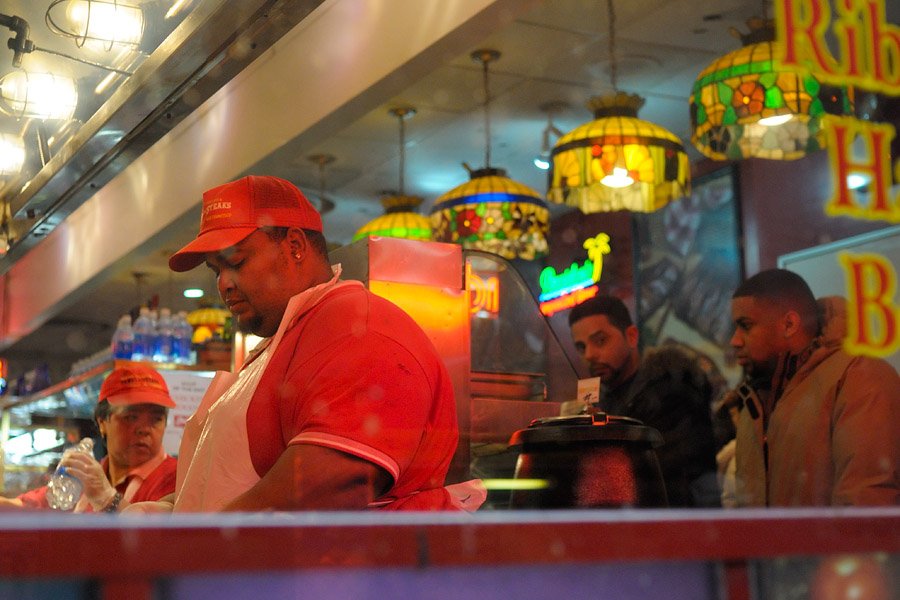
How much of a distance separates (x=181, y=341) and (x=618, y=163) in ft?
10.2

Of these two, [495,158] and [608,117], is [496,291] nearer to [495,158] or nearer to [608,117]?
[608,117]

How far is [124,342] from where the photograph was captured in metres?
5.63

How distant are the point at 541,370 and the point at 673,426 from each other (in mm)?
495

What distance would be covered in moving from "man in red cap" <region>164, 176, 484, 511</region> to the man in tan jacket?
3.76 feet

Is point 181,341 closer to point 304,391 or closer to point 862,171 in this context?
point 862,171

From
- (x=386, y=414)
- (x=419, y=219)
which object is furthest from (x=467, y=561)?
(x=419, y=219)

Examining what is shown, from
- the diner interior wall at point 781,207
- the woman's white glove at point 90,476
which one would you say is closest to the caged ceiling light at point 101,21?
the woman's white glove at point 90,476

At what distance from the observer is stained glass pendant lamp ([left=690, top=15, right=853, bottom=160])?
3754mm

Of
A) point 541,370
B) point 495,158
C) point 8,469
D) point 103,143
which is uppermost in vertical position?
point 495,158

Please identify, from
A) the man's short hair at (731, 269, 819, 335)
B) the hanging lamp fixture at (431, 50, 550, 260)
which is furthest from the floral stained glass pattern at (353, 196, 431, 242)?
the man's short hair at (731, 269, 819, 335)

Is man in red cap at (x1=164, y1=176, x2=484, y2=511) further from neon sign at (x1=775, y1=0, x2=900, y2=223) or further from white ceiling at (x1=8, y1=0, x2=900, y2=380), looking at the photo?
white ceiling at (x1=8, y1=0, x2=900, y2=380)

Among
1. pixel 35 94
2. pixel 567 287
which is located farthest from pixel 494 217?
pixel 35 94

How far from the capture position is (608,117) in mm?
4660

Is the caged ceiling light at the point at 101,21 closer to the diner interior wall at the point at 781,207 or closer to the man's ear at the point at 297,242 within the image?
the man's ear at the point at 297,242
